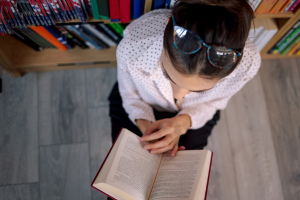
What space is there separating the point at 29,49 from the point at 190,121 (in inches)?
38.0

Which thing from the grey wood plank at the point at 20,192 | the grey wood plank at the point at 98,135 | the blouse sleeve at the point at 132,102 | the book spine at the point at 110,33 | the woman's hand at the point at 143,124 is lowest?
the grey wood plank at the point at 20,192

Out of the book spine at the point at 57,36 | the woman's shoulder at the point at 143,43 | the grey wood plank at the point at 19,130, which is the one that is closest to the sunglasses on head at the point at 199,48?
the woman's shoulder at the point at 143,43

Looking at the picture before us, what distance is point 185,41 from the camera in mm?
545

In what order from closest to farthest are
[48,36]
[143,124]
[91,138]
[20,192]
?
[143,124] < [48,36] < [20,192] < [91,138]

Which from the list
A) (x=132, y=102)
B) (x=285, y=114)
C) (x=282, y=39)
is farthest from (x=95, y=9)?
(x=285, y=114)

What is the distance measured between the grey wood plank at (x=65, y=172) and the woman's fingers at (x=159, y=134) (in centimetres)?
65

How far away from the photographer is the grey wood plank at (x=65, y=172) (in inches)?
49.0

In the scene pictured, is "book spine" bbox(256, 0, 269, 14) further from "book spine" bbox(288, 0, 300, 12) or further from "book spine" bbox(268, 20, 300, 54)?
"book spine" bbox(268, 20, 300, 54)

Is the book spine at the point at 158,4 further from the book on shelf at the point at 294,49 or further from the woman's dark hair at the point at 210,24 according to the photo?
the book on shelf at the point at 294,49

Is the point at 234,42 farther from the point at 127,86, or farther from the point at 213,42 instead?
the point at 127,86

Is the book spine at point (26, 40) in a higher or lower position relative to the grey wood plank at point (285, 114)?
higher

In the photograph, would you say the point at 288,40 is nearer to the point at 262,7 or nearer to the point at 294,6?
the point at 294,6

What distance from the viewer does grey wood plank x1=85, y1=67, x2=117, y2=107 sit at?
140 cm

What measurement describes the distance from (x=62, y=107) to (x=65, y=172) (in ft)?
1.24
